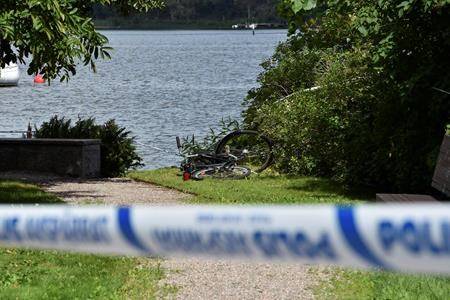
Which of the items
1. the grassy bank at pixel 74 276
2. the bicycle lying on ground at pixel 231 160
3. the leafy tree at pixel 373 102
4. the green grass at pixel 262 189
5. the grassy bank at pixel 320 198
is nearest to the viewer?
the grassy bank at pixel 320 198

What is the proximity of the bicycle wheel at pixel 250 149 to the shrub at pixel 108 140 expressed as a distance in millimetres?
1900

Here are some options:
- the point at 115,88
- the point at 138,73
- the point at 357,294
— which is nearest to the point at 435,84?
the point at 357,294

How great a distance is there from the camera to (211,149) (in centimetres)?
2169

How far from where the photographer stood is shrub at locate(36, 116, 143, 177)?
20.5 metres

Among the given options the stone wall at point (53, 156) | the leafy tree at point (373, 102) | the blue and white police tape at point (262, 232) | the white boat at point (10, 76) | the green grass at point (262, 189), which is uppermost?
the blue and white police tape at point (262, 232)

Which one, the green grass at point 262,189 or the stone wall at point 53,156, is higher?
the green grass at point 262,189

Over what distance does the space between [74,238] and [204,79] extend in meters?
84.5

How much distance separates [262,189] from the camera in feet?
55.4

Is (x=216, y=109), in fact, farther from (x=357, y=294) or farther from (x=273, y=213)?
(x=273, y=213)

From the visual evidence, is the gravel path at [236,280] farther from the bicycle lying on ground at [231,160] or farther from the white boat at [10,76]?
the white boat at [10,76]

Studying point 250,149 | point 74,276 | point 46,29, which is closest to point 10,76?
point 250,149

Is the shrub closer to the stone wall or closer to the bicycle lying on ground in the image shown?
the stone wall

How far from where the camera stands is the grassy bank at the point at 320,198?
7621mm

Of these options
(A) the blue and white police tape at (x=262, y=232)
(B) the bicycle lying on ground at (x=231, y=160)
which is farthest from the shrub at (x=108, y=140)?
(A) the blue and white police tape at (x=262, y=232)
